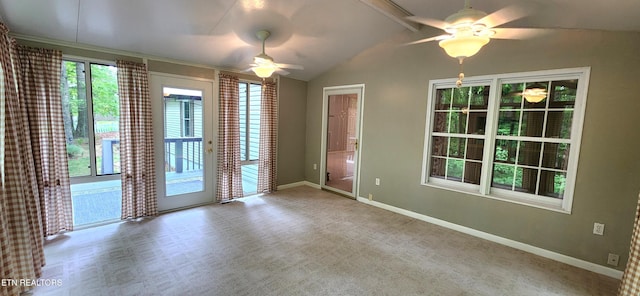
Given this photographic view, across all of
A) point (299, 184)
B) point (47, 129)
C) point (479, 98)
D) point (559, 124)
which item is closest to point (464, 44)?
point (479, 98)

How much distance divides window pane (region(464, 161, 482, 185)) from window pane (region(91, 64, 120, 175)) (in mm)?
4586

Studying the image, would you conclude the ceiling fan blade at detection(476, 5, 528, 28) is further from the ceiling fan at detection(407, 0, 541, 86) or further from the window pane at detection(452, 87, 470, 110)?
the window pane at detection(452, 87, 470, 110)

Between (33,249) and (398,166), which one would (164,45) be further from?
(398,166)

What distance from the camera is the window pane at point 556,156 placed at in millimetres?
2855

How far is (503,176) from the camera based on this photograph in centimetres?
328

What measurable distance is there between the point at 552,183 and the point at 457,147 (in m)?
1.06

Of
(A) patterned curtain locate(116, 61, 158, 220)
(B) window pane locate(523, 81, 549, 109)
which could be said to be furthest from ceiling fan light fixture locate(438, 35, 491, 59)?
(A) patterned curtain locate(116, 61, 158, 220)

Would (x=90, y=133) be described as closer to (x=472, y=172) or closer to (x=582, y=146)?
(x=472, y=172)

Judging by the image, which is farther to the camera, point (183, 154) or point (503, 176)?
point (183, 154)

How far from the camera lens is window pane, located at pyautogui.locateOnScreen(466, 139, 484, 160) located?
11.2 ft

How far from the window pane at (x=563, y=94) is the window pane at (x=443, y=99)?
1.06 meters

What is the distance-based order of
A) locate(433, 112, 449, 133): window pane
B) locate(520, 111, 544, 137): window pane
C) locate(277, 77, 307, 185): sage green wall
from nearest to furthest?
locate(520, 111, 544, 137): window pane
locate(433, 112, 449, 133): window pane
locate(277, 77, 307, 185): sage green wall

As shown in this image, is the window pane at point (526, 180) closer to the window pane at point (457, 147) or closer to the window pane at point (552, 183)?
the window pane at point (552, 183)

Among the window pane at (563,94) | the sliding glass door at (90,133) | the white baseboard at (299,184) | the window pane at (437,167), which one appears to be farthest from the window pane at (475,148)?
the sliding glass door at (90,133)
